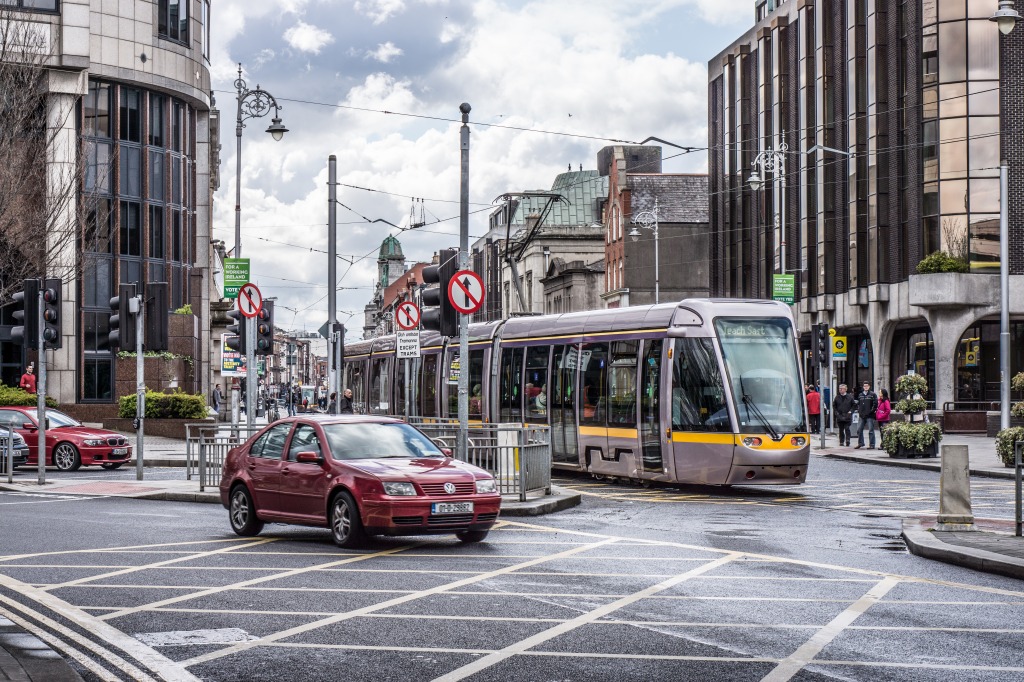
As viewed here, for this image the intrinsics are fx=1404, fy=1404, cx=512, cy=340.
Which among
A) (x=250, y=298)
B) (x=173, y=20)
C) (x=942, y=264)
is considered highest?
(x=173, y=20)

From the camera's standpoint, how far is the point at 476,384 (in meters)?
30.4

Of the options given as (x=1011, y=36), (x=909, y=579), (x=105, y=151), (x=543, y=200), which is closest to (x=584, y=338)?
(x=909, y=579)

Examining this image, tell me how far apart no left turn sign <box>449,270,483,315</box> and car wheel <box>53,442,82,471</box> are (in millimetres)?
14526

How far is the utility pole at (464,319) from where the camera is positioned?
778 inches

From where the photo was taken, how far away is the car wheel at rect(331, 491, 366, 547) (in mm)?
14531

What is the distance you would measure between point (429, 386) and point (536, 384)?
7.39 metres

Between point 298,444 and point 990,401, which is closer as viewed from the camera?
point 298,444

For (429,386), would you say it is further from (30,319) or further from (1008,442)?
(1008,442)

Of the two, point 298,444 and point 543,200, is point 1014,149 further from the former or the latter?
point 543,200

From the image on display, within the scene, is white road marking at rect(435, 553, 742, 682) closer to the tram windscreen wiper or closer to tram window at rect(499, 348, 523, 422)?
the tram windscreen wiper

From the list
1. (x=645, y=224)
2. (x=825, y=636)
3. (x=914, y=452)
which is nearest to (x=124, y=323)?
(x=914, y=452)

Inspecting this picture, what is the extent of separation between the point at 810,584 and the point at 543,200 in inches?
3930

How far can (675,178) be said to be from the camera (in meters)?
86.6

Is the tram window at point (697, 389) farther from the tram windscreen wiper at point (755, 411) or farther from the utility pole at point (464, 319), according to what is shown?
the utility pole at point (464, 319)
